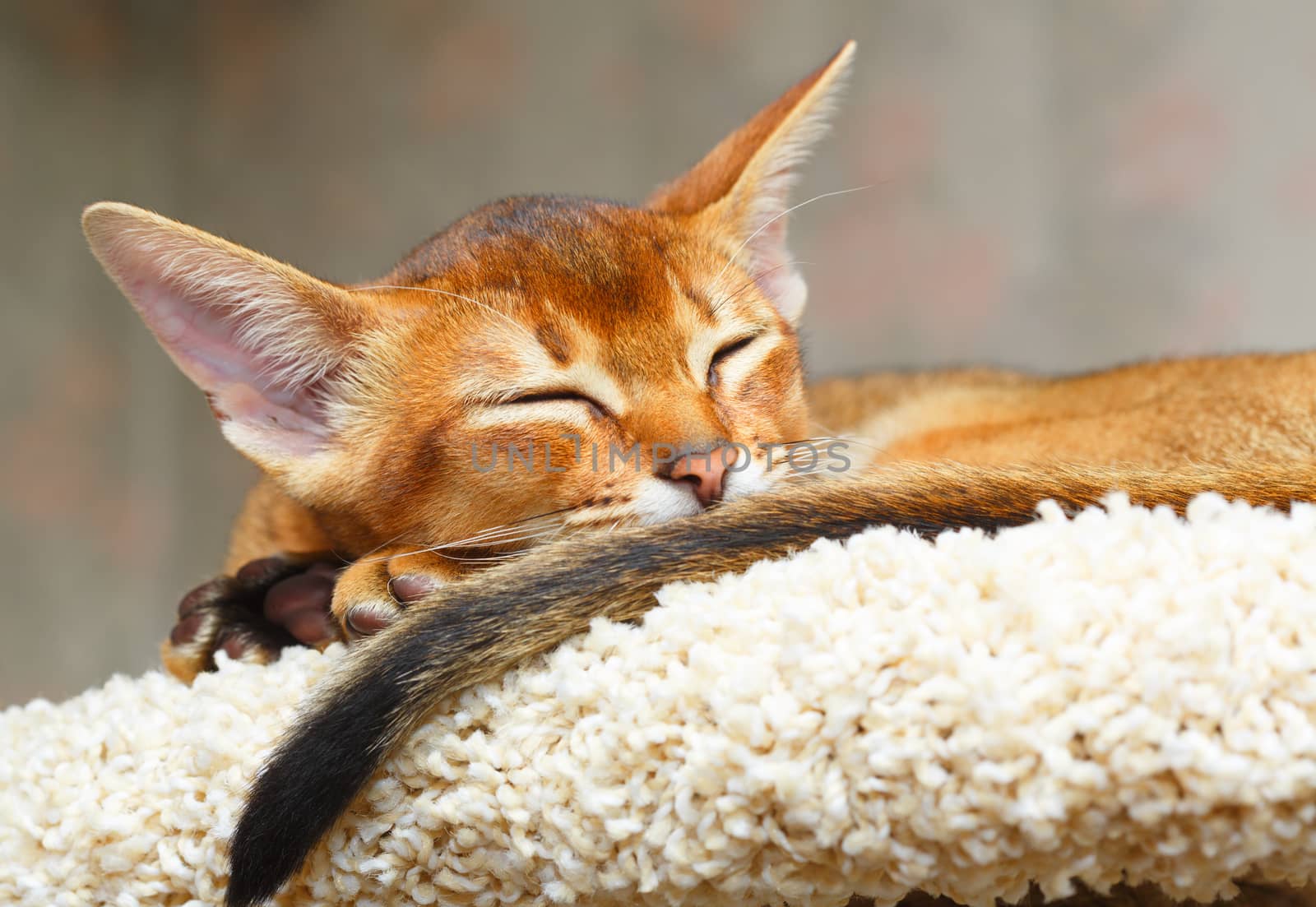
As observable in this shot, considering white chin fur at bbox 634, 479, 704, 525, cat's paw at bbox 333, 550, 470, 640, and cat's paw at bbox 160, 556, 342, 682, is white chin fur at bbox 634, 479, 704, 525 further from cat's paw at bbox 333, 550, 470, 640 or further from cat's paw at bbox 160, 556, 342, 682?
cat's paw at bbox 160, 556, 342, 682

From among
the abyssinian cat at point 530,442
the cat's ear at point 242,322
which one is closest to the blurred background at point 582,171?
the abyssinian cat at point 530,442

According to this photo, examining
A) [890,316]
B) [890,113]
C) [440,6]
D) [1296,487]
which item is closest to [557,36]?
[440,6]

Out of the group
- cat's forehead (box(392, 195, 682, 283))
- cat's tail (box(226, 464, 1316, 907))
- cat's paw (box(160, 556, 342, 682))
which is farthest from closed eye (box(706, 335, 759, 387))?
cat's paw (box(160, 556, 342, 682))

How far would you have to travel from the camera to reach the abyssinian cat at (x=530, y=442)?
898 mm

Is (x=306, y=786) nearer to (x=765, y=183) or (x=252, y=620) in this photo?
(x=252, y=620)

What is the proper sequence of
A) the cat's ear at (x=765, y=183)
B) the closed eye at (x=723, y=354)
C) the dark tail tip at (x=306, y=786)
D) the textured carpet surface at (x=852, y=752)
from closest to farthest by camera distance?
1. the textured carpet surface at (x=852, y=752)
2. the dark tail tip at (x=306, y=786)
3. the closed eye at (x=723, y=354)
4. the cat's ear at (x=765, y=183)

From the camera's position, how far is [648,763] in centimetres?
80

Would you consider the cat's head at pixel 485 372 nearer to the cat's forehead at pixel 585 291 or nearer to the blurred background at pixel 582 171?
the cat's forehead at pixel 585 291

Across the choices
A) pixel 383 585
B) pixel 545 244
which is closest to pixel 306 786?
pixel 383 585

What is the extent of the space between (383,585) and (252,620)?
0.86 ft

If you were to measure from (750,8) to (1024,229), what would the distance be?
3.24ft

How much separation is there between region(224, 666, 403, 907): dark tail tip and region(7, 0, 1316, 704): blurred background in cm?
205

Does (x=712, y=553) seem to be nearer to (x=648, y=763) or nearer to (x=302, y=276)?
(x=648, y=763)

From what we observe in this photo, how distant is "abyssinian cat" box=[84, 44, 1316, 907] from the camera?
90 centimetres
